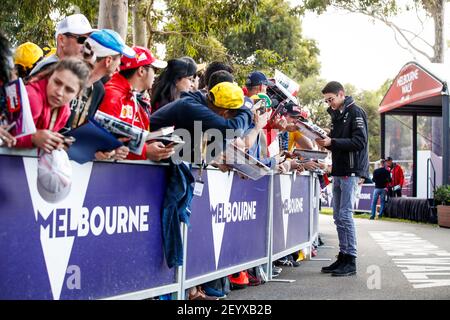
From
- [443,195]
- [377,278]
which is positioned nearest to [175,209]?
[377,278]

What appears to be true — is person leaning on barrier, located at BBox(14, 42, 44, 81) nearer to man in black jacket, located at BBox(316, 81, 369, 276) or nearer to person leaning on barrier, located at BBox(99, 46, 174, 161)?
person leaning on barrier, located at BBox(99, 46, 174, 161)

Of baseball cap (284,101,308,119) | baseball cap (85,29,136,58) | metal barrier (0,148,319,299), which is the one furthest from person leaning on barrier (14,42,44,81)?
baseball cap (284,101,308,119)

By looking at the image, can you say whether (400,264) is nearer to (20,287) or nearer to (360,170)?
(360,170)

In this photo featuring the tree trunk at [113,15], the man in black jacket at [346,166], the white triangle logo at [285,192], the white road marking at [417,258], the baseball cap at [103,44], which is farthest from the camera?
the tree trunk at [113,15]

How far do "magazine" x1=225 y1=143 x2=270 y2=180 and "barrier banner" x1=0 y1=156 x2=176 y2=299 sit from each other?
110 cm

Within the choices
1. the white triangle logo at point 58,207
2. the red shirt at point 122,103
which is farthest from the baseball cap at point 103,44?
the white triangle logo at point 58,207

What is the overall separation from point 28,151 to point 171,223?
1.80 m

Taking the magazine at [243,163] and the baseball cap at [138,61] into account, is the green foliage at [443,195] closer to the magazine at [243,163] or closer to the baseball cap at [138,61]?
the magazine at [243,163]

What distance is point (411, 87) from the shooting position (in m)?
23.5

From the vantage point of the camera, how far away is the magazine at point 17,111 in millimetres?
3662

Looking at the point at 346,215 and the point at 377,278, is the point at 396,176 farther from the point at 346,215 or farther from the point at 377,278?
the point at 377,278

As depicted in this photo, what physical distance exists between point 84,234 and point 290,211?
5.15 m

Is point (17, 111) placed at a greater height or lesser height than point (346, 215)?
greater

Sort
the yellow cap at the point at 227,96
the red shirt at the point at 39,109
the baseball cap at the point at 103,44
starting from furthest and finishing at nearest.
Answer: the yellow cap at the point at 227,96
the baseball cap at the point at 103,44
the red shirt at the point at 39,109
